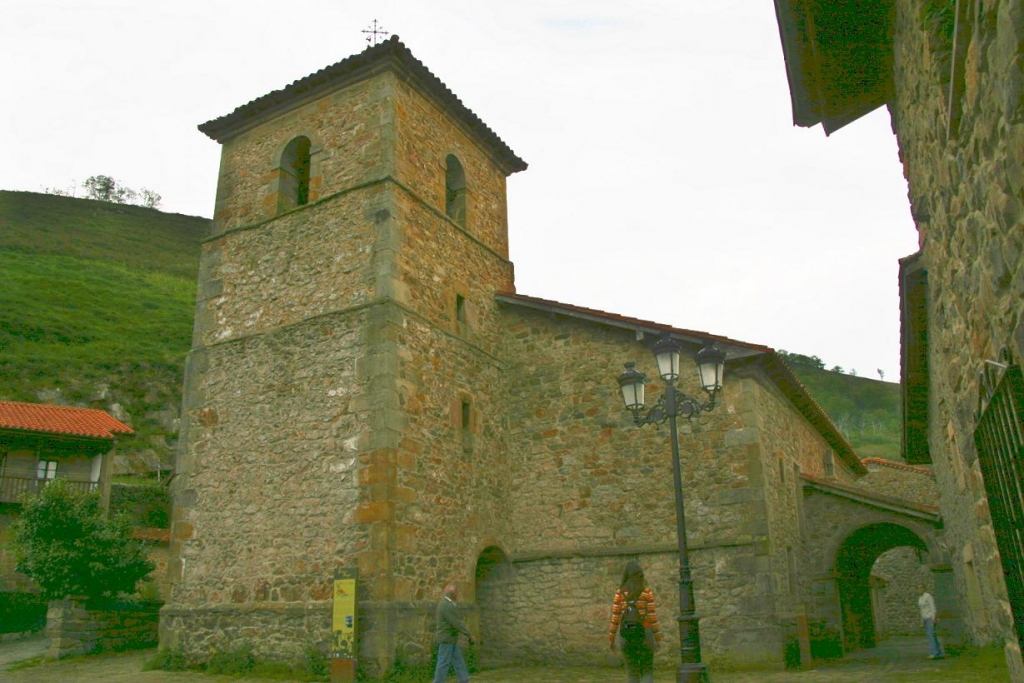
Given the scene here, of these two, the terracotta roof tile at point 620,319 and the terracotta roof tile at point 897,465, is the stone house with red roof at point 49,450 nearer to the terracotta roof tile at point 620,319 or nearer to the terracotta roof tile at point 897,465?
the terracotta roof tile at point 620,319

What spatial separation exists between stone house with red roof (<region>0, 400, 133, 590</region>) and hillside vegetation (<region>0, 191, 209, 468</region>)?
862 centimetres

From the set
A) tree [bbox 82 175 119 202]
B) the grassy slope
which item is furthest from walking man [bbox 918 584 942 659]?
tree [bbox 82 175 119 202]

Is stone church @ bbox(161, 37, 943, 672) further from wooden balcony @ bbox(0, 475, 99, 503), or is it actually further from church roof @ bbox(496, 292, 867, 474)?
wooden balcony @ bbox(0, 475, 99, 503)

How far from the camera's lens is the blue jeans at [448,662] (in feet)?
33.7

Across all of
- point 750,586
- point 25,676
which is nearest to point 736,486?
point 750,586

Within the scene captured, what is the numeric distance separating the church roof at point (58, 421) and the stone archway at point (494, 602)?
867 inches

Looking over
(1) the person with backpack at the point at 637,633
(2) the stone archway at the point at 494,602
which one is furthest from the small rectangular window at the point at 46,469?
(1) the person with backpack at the point at 637,633

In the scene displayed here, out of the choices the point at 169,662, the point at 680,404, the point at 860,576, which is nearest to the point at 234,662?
the point at 169,662

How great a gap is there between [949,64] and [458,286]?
493 inches

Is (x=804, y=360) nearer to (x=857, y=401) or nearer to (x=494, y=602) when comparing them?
(x=857, y=401)

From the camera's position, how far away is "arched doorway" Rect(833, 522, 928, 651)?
1917cm

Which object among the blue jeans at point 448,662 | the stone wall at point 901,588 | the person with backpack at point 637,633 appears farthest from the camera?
the stone wall at point 901,588

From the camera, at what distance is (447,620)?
1035cm

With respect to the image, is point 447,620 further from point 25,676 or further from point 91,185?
point 91,185
